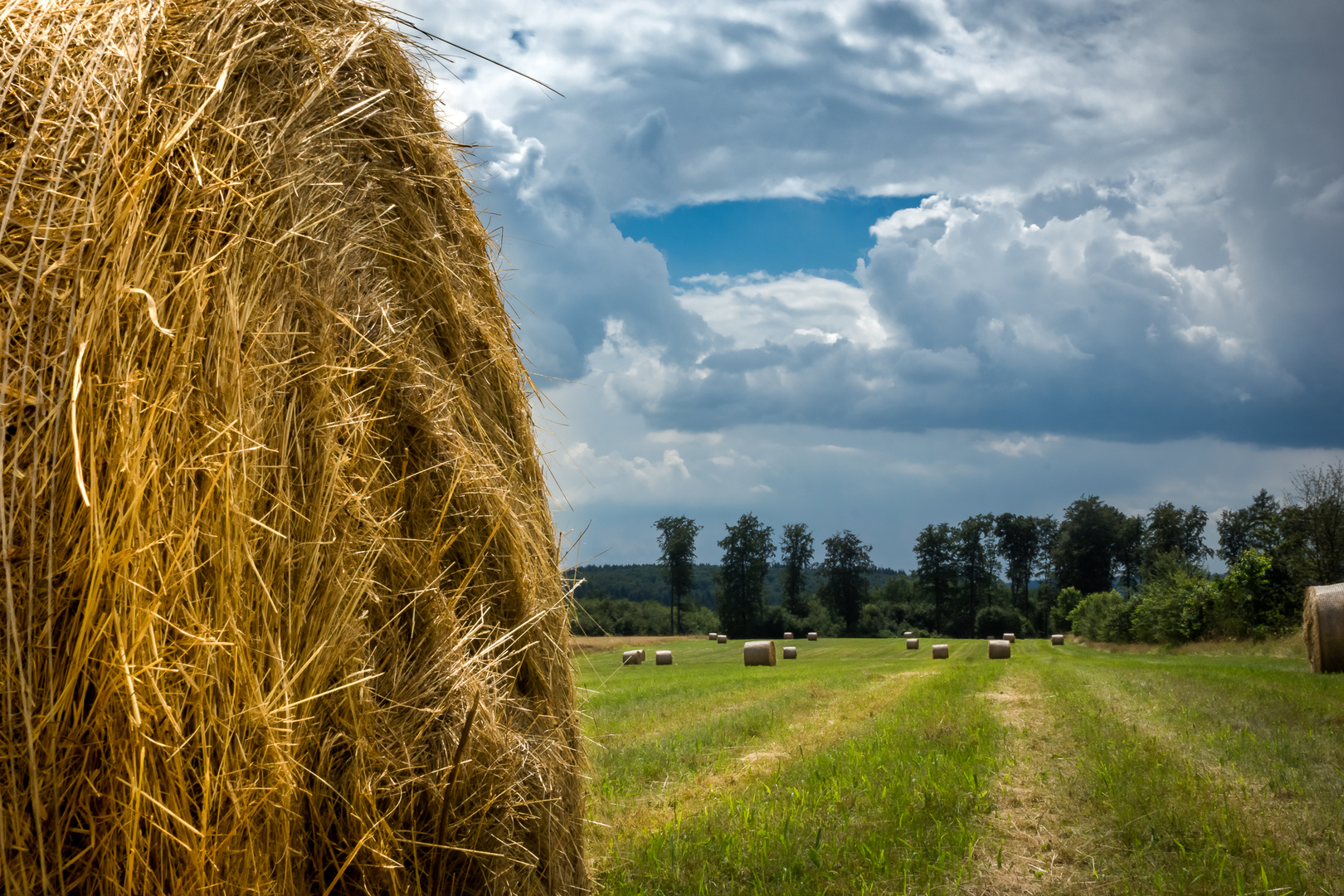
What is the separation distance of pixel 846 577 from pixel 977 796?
116 meters

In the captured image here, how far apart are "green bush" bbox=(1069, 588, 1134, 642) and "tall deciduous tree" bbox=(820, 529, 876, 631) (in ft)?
116

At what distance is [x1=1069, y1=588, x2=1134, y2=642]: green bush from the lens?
2448 inches

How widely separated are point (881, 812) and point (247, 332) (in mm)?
5158

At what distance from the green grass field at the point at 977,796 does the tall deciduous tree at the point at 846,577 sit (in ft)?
351

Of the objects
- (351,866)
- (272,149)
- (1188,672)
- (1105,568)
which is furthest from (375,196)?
(1105,568)

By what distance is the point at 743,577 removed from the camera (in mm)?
106375

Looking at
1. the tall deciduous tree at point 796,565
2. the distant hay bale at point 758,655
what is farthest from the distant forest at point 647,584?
the distant hay bale at point 758,655

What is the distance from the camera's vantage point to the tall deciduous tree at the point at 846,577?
11681cm

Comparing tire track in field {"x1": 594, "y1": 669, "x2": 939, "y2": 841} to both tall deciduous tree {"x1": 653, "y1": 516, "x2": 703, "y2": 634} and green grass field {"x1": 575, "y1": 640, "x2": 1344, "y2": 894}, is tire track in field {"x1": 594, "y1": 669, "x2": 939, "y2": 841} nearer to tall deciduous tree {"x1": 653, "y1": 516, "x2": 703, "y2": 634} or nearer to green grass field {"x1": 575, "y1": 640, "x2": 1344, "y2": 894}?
green grass field {"x1": 575, "y1": 640, "x2": 1344, "y2": 894}

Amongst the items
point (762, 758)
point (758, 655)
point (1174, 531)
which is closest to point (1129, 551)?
point (1174, 531)

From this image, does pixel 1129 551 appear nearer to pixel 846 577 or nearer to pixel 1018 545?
pixel 1018 545

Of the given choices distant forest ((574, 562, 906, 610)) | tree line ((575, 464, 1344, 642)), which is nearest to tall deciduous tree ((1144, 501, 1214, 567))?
tree line ((575, 464, 1344, 642))

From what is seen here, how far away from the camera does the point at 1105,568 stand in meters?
119

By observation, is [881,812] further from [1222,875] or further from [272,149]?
[272,149]
